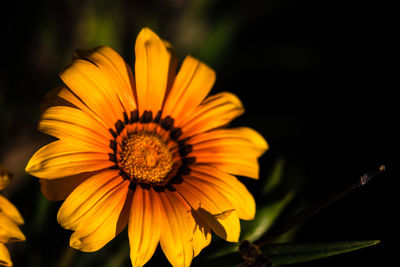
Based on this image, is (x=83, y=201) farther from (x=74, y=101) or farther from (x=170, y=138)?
(x=170, y=138)

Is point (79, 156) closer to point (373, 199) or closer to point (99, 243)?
point (99, 243)

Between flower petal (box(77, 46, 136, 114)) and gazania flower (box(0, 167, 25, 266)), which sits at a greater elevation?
flower petal (box(77, 46, 136, 114))

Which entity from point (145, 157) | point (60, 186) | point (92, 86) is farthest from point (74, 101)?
point (145, 157)

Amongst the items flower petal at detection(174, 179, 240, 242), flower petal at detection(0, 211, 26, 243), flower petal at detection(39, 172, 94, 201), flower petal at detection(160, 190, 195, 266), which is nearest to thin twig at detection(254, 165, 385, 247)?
flower petal at detection(174, 179, 240, 242)

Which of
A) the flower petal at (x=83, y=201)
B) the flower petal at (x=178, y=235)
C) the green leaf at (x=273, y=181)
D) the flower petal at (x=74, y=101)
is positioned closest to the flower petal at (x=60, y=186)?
the flower petal at (x=83, y=201)

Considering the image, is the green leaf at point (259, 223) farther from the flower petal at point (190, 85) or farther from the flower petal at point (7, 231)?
the flower petal at point (7, 231)

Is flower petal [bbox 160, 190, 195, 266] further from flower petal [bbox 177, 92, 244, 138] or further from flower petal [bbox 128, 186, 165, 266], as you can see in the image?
flower petal [bbox 177, 92, 244, 138]
